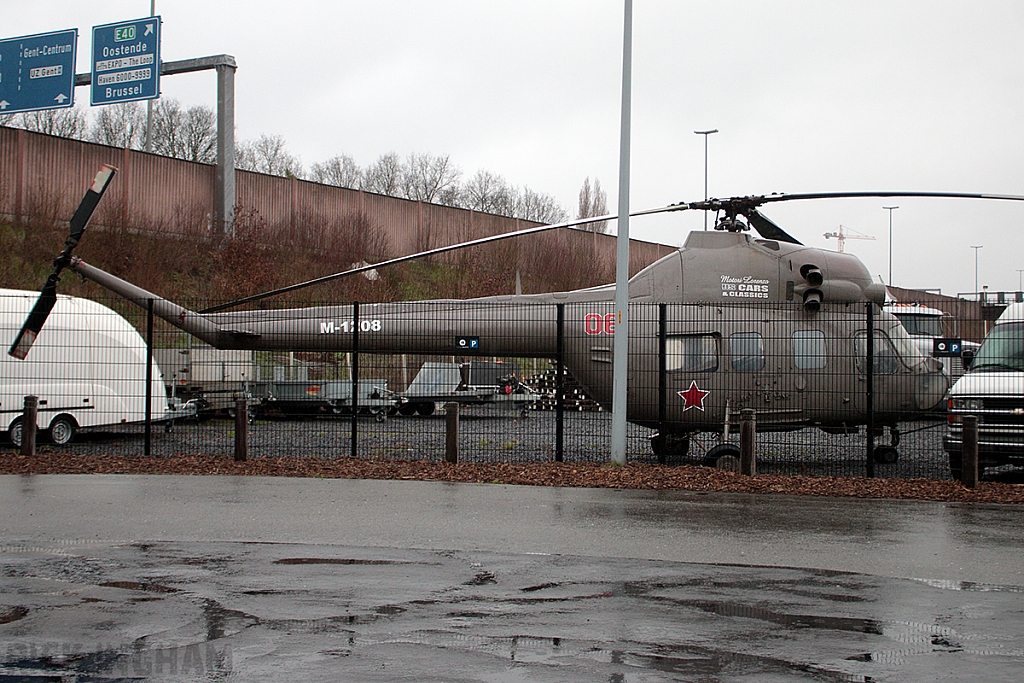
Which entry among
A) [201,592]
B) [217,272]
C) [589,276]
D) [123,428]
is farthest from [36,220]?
[201,592]

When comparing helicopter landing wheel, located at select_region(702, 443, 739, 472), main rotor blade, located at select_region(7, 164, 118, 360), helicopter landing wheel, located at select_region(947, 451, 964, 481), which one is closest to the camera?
helicopter landing wheel, located at select_region(947, 451, 964, 481)

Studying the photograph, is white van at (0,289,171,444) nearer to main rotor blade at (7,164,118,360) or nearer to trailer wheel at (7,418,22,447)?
trailer wheel at (7,418,22,447)

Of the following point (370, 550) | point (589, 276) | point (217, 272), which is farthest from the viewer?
point (589, 276)

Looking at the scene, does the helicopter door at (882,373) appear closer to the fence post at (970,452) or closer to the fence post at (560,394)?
the fence post at (970,452)

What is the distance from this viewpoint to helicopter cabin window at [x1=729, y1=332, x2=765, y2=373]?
15062mm

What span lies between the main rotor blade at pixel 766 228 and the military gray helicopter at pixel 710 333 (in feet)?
0.10

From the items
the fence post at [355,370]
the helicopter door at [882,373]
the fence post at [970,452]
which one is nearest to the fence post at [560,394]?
the fence post at [355,370]

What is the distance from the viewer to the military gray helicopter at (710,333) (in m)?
14.9

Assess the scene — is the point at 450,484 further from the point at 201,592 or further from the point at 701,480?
the point at 201,592

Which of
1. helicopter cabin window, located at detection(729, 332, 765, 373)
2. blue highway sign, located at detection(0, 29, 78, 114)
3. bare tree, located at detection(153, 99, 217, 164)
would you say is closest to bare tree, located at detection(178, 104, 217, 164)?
Answer: bare tree, located at detection(153, 99, 217, 164)

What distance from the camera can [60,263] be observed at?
15211 millimetres

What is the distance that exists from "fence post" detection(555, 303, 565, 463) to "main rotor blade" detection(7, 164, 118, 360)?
7014mm

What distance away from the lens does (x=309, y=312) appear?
15680 mm

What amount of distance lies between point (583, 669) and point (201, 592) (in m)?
2.86
